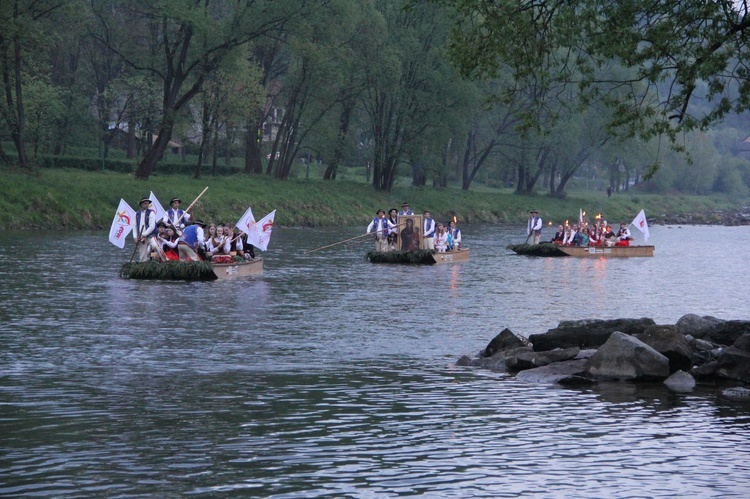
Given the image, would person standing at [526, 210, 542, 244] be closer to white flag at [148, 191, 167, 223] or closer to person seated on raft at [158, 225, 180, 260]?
white flag at [148, 191, 167, 223]

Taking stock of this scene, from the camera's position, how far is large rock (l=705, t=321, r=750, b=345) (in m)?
21.2

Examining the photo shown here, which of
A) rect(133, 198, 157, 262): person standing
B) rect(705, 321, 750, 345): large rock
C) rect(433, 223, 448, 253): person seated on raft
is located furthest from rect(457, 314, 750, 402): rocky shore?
rect(433, 223, 448, 253): person seated on raft

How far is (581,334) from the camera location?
2100 cm

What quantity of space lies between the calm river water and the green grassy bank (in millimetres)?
23209

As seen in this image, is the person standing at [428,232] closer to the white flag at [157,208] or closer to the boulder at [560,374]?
the white flag at [157,208]

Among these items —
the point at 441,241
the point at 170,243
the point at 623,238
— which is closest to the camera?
the point at 170,243

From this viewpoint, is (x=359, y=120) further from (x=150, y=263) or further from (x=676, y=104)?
(x=676, y=104)

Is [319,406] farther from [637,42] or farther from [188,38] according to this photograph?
[188,38]

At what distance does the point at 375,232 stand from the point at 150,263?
529 inches

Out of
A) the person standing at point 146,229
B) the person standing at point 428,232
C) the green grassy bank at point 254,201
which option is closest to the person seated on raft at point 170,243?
the person standing at point 146,229

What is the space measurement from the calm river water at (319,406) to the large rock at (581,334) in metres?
1.74

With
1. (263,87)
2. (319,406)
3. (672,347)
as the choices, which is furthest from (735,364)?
(263,87)

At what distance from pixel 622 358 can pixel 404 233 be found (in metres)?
26.7

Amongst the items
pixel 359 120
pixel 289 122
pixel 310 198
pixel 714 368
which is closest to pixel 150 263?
pixel 714 368
